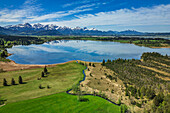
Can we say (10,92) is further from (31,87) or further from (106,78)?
(106,78)

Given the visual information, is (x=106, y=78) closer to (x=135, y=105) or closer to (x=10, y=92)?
(x=135, y=105)

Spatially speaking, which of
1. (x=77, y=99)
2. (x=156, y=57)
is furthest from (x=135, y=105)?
(x=156, y=57)

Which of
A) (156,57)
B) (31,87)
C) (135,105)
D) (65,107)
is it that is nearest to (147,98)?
(135,105)

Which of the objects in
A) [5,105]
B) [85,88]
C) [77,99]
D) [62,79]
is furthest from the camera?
[62,79]

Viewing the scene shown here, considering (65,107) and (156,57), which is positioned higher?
(156,57)

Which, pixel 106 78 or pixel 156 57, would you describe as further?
pixel 156 57

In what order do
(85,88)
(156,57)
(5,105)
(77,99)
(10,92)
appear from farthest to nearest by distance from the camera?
(156,57), (85,88), (10,92), (77,99), (5,105)
